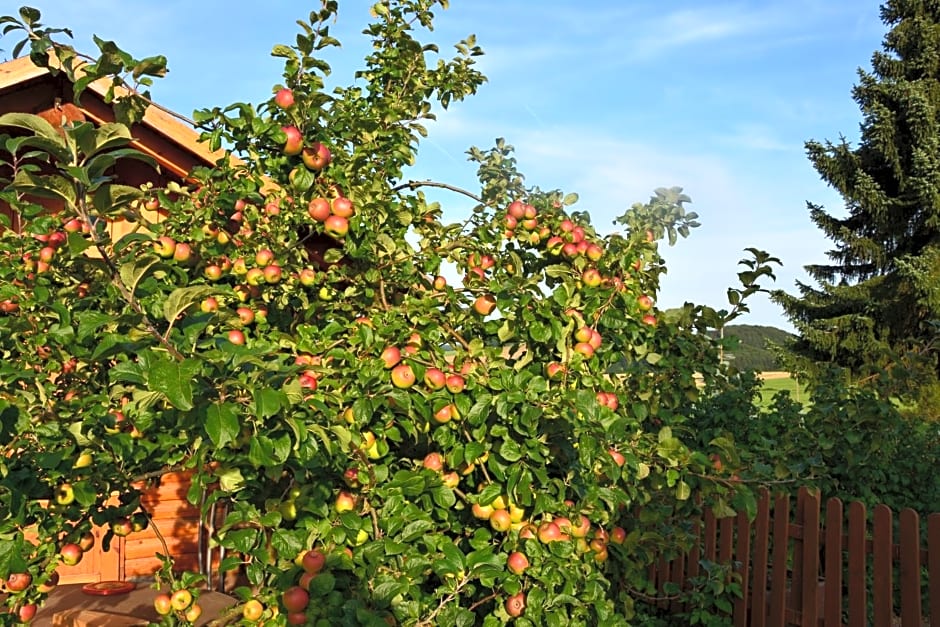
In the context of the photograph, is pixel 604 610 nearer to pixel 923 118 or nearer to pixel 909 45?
pixel 923 118

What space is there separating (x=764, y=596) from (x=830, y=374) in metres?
2.54

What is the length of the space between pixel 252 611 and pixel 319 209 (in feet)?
5.11

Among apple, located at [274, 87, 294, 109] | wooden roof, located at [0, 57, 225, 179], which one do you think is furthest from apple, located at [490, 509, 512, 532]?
wooden roof, located at [0, 57, 225, 179]

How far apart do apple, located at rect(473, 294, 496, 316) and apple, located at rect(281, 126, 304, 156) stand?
102 centimetres

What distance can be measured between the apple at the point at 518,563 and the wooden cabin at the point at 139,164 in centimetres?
260

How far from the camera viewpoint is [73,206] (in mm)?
1783

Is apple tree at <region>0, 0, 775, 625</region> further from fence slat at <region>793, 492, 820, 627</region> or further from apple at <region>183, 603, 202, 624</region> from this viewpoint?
fence slat at <region>793, 492, 820, 627</region>

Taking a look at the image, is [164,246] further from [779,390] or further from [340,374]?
[779,390]

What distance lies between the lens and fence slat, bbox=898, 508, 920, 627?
381cm

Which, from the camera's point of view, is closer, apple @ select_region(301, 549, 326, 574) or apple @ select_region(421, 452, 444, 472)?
apple @ select_region(301, 549, 326, 574)

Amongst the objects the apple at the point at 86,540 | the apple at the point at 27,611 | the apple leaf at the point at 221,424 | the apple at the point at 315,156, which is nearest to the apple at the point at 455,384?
the apple leaf at the point at 221,424

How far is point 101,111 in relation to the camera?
16.4 feet

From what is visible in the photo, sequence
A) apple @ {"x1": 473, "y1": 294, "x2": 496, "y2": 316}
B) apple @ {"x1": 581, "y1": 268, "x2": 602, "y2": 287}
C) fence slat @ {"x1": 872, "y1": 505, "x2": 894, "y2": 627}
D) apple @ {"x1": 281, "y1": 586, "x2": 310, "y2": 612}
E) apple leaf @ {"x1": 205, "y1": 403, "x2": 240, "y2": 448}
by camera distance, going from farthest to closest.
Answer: fence slat @ {"x1": 872, "y1": 505, "x2": 894, "y2": 627}, apple @ {"x1": 581, "y1": 268, "x2": 602, "y2": 287}, apple @ {"x1": 473, "y1": 294, "x2": 496, "y2": 316}, apple @ {"x1": 281, "y1": 586, "x2": 310, "y2": 612}, apple leaf @ {"x1": 205, "y1": 403, "x2": 240, "y2": 448}

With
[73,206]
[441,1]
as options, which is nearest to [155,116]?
[441,1]
